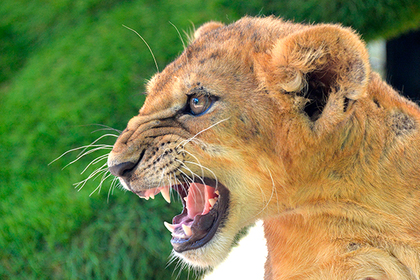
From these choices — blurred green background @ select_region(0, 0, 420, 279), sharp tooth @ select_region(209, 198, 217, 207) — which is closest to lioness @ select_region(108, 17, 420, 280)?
sharp tooth @ select_region(209, 198, 217, 207)

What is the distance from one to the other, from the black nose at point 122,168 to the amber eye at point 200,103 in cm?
45

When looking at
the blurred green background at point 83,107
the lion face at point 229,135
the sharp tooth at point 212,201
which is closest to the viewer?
the lion face at point 229,135

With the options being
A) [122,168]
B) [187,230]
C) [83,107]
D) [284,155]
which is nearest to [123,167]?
[122,168]

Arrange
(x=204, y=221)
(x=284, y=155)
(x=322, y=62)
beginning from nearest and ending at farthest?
(x=322, y=62) < (x=284, y=155) < (x=204, y=221)

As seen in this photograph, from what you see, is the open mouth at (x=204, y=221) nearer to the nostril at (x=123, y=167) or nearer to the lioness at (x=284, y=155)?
the lioness at (x=284, y=155)

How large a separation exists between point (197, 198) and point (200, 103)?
0.63m

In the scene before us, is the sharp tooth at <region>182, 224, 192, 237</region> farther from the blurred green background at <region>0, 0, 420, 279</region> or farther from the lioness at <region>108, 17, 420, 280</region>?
the blurred green background at <region>0, 0, 420, 279</region>

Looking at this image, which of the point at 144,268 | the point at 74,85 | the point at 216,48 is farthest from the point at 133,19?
the point at 216,48

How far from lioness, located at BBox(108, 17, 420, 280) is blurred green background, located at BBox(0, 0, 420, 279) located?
6.30 feet

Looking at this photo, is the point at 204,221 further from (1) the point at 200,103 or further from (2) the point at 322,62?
(2) the point at 322,62

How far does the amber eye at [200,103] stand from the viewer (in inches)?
93.6

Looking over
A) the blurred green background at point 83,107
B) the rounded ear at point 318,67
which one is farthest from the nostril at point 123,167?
the blurred green background at point 83,107

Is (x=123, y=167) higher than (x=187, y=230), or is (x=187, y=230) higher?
(x=123, y=167)

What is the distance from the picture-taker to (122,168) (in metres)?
2.37
